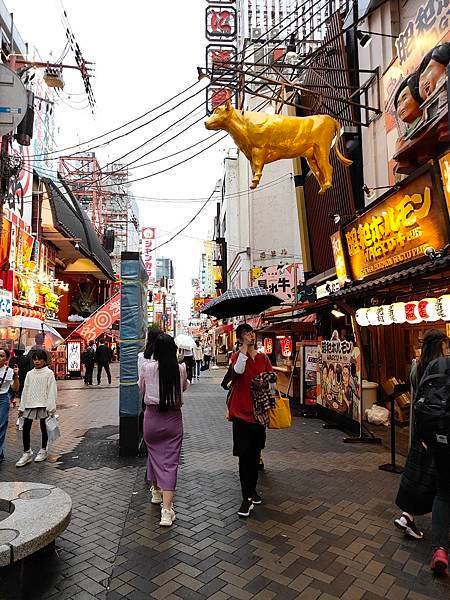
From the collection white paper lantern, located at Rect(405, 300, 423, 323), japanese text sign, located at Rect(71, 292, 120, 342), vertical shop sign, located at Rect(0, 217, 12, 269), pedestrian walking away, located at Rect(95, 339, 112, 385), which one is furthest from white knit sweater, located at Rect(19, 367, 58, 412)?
pedestrian walking away, located at Rect(95, 339, 112, 385)

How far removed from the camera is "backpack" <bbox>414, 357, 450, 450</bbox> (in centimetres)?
353

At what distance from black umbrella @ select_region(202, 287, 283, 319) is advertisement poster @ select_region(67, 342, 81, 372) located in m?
13.6

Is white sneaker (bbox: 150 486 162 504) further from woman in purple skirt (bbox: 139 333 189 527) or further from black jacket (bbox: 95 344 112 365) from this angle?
black jacket (bbox: 95 344 112 365)

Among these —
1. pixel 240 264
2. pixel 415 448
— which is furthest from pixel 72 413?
pixel 240 264

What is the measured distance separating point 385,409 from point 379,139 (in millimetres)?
6931

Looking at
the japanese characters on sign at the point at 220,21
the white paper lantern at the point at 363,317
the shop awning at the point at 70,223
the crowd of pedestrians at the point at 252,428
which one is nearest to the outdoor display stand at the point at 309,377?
the white paper lantern at the point at 363,317

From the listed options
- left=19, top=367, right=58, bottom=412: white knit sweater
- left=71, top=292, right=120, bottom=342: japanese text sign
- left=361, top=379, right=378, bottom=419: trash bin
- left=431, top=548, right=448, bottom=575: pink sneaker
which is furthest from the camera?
left=71, top=292, right=120, bottom=342: japanese text sign

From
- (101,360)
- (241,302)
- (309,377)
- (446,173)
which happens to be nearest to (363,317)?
(241,302)

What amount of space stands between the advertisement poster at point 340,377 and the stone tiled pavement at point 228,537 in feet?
4.74

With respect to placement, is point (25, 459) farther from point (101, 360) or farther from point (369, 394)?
point (101, 360)

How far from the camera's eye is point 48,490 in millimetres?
4527

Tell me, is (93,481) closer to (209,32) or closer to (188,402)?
(188,402)

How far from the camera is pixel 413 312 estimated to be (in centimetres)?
794

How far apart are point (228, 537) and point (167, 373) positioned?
176 centimetres
